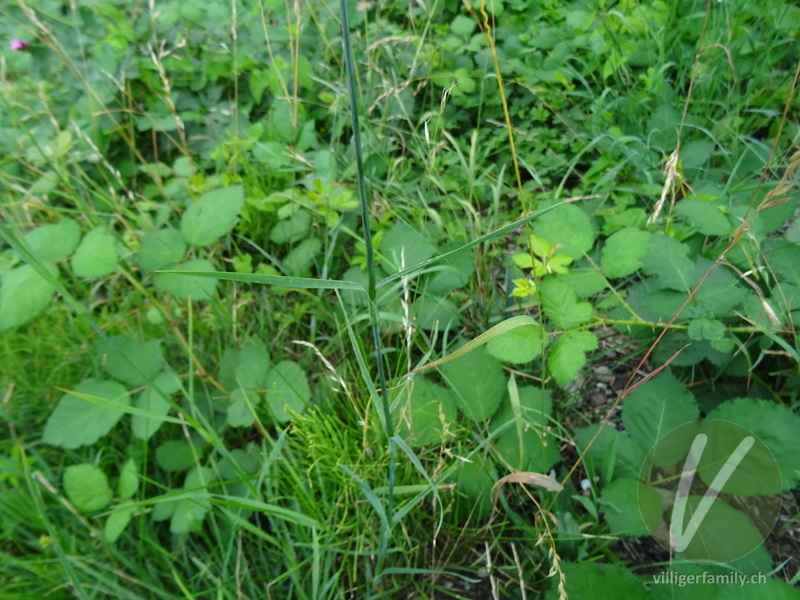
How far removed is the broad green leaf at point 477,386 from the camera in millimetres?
1055

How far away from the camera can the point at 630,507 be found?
0.89 m

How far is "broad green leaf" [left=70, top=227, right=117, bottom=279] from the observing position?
1180mm

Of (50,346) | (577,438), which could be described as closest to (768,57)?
(577,438)

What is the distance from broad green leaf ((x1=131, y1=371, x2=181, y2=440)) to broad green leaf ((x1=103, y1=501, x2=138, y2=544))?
150mm

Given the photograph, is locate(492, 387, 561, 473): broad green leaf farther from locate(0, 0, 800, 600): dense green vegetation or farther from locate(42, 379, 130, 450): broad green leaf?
locate(42, 379, 130, 450): broad green leaf

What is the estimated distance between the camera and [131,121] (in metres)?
1.88

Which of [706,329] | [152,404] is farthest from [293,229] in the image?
[706,329]

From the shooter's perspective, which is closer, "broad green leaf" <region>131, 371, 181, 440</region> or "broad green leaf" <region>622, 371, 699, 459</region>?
"broad green leaf" <region>622, 371, 699, 459</region>

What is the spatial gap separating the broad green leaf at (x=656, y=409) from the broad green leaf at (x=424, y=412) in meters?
0.35

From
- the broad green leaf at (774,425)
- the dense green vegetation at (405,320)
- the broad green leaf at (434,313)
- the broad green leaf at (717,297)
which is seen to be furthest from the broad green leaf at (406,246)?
the broad green leaf at (774,425)

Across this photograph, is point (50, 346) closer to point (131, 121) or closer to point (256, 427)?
point (256, 427)

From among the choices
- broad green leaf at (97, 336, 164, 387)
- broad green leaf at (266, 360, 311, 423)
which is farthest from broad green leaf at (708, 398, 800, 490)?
broad green leaf at (97, 336, 164, 387)

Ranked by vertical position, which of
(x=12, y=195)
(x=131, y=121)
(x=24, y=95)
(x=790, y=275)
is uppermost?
(x=24, y=95)

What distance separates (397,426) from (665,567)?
0.57 metres
